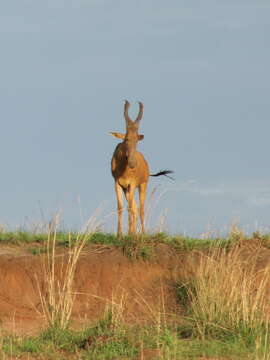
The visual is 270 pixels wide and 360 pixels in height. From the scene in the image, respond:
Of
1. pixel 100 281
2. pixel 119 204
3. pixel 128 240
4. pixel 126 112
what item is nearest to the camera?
pixel 100 281

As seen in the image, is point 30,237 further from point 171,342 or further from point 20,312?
point 171,342

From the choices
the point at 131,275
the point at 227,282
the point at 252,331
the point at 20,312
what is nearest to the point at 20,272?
the point at 20,312

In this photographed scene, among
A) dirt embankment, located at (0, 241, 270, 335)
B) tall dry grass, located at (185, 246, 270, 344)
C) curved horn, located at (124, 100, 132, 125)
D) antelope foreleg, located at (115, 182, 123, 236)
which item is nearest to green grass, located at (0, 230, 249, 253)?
dirt embankment, located at (0, 241, 270, 335)

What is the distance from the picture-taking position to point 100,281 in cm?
1463

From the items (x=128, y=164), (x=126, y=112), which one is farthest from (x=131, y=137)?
(x=126, y=112)

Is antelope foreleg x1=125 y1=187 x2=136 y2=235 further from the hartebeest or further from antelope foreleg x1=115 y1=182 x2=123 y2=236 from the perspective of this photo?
antelope foreleg x1=115 y1=182 x2=123 y2=236

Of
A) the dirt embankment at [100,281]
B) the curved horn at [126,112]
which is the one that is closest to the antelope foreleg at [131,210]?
the dirt embankment at [100,281]

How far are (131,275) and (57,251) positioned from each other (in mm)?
1487

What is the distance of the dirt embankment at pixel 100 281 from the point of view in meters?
14.3

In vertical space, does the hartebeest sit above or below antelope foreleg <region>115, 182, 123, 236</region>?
above

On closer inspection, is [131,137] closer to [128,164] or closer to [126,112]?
[128,164]

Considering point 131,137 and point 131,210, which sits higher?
point 131,137

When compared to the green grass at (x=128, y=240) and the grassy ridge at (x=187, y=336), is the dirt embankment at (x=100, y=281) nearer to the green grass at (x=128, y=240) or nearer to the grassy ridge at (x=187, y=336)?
the green grass at (x=128, y=240)

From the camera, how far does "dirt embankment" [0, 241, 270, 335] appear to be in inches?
564
